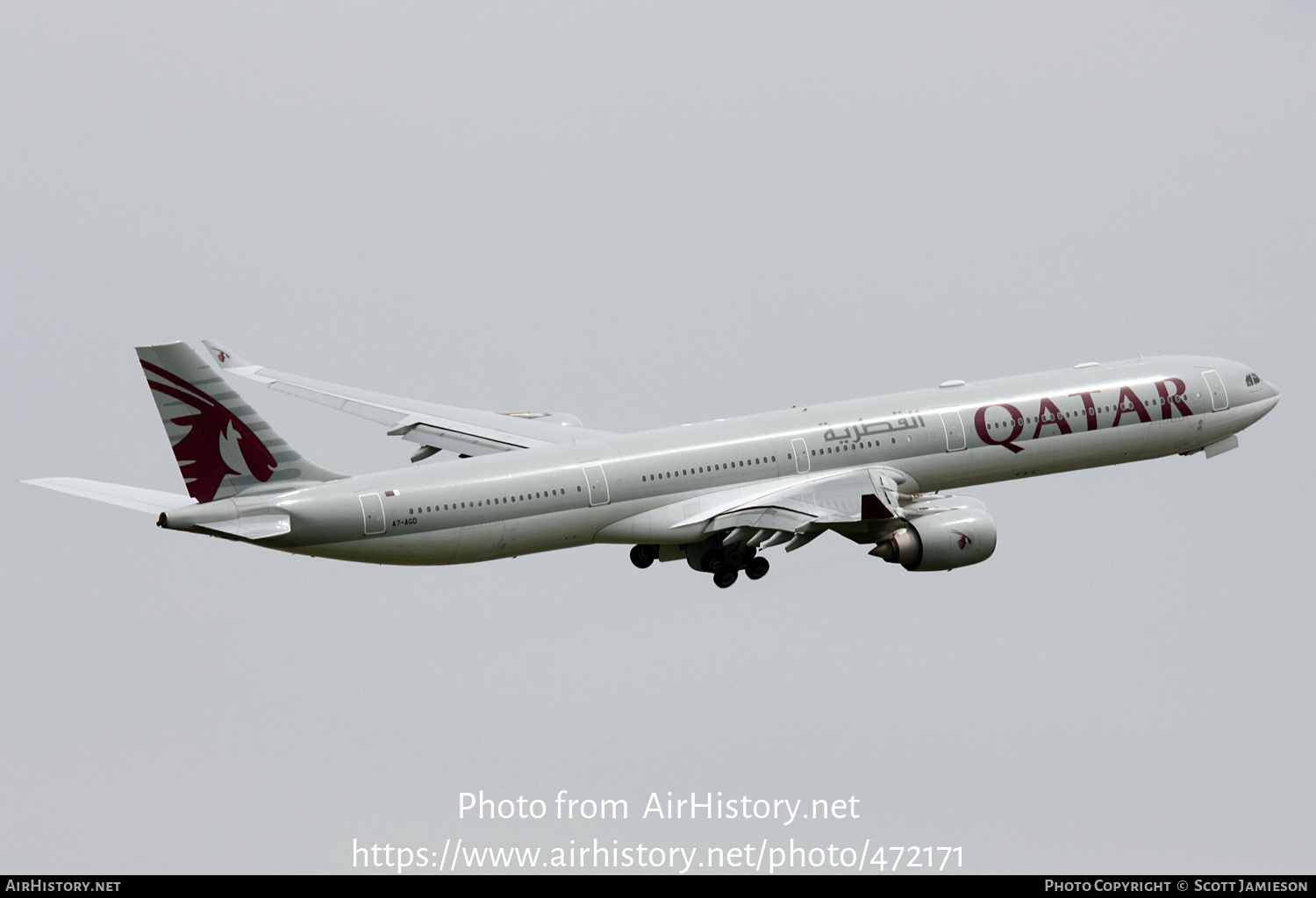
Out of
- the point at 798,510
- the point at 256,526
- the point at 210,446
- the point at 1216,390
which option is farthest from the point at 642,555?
the point at 1216,390

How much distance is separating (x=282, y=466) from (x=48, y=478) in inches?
210

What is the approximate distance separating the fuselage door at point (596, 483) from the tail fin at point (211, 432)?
713cm

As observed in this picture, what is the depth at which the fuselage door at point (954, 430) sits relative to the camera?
51344 millimetres

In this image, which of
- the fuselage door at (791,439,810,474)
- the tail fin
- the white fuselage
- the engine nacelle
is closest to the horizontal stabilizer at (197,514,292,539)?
the white fuselage

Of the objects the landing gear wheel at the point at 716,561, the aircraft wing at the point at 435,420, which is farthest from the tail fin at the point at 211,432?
the landing gear wheel at the point at 716,561

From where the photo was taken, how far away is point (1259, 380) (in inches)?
2222

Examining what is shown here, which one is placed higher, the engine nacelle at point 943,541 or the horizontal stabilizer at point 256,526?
the horizontal stabilizer at point 256,526

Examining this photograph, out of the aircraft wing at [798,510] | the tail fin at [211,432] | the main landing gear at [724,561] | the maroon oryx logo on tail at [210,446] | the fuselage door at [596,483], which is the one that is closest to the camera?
the tail fin at [211,432]

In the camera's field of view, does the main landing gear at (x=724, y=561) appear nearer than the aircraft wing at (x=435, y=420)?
Yes

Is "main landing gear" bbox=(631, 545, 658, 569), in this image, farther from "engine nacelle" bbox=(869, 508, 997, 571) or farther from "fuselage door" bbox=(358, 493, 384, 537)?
"fuselage door" bbox=(358, 493, 384, 537)

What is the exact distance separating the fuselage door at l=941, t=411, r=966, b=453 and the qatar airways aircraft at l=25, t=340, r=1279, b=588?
0.05m

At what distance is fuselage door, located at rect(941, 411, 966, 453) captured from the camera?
51344 mm

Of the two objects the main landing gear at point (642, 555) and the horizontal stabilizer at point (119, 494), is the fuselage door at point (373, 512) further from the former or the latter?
the main landing gear at point (642, 555)

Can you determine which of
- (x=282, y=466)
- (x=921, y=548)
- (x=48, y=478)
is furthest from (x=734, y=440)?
(x=48, y=478)
